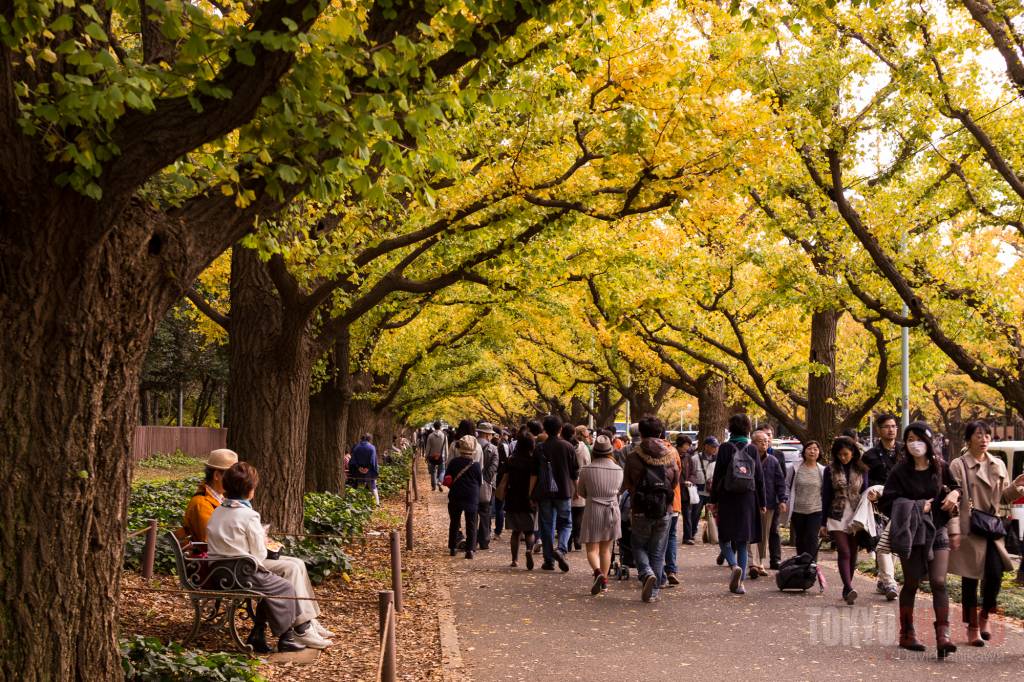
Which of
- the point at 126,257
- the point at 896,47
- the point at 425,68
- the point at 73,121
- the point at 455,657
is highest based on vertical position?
the point at 896,47

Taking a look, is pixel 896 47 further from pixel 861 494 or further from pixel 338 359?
pixel 338 359

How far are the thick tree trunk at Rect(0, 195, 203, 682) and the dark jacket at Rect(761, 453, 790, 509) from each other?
962 centimetres

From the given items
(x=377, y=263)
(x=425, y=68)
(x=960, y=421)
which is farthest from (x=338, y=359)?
(x=960, y=421)

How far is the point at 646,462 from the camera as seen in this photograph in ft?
37.4

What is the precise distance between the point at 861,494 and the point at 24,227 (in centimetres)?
871

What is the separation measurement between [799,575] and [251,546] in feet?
20.3

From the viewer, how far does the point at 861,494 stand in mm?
11211

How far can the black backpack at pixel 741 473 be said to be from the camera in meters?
11.8

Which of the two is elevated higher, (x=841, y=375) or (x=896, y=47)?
(x=896, y=47)

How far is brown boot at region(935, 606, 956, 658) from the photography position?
26.8 ft

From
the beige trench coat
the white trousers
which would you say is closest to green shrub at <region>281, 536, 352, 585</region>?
the white trousers

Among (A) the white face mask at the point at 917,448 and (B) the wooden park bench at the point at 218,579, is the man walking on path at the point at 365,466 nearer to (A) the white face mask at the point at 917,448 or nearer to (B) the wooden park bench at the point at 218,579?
(B) the wooden park bench at the point at 218,579

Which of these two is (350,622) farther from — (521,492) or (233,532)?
(521,492)

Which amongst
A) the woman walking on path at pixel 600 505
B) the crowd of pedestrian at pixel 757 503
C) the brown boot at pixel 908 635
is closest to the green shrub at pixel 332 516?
the crowd of pedestrian at pixel 757 503
